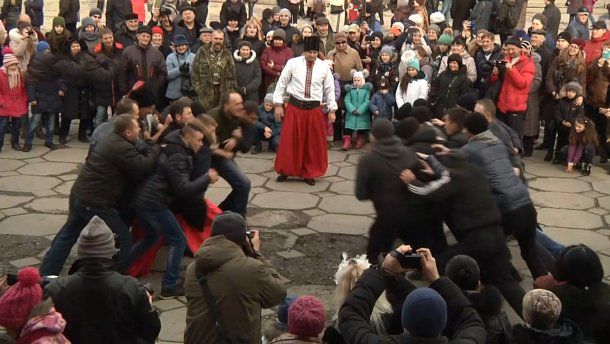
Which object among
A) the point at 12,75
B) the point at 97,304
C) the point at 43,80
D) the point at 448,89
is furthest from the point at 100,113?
the point at 97,304

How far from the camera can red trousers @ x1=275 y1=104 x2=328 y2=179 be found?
36.2 feet

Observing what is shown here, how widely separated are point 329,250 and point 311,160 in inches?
89.4

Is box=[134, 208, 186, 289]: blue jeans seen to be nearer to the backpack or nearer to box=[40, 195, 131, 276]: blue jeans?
box=[40, 195, 131, 276]: blue jeans

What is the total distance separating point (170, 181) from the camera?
7691 millimetres

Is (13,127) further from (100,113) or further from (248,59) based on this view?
(248,59)

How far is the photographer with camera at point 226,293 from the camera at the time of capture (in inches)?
212

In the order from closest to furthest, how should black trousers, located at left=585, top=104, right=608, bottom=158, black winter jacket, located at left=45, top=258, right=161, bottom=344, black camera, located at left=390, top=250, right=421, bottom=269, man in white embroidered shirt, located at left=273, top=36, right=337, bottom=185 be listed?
black camera, located at left=390, top=250, right=421, bottom=269
black winter jacket, located at left=45, top=258, right=161, bottom=344
man in white embroidered shirt, located at left=273, top=36, right=337, bottom=185
black trousers, located at left=585, top=104, right=608, bottom=158

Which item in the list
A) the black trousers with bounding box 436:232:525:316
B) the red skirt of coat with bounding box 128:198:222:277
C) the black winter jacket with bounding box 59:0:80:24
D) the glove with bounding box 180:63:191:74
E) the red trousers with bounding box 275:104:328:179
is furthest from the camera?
the black winter jacket with bounding box 59:0:80:24

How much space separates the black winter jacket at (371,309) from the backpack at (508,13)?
11956 millimetres

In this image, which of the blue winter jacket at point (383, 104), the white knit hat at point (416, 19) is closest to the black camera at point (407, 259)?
the blue winter jacket at point (383, 104)

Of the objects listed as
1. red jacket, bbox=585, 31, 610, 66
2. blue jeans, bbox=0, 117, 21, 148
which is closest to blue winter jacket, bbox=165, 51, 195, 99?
blue jeans, bbox=0, 117, 21, 148

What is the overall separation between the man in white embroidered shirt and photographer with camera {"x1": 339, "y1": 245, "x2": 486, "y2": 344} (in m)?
5.99

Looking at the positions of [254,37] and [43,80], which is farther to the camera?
[254,37]

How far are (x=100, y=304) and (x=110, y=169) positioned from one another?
2.65m
